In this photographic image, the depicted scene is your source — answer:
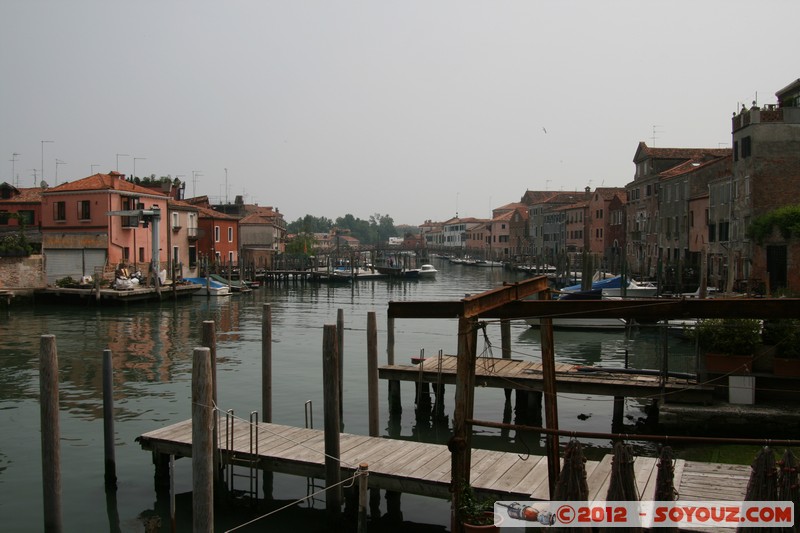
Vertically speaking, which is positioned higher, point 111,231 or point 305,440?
point 111,231

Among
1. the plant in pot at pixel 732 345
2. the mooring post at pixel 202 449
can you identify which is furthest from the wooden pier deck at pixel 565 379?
the mooring post at pixel 202 449

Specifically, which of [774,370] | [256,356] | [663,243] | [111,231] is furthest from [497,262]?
[774,370]

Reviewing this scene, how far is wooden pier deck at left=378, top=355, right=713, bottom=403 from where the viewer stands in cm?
1373

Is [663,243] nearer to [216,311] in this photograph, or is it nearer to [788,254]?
[788,254]

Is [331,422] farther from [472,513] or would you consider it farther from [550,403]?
[472,513]

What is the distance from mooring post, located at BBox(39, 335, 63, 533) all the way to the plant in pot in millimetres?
11196

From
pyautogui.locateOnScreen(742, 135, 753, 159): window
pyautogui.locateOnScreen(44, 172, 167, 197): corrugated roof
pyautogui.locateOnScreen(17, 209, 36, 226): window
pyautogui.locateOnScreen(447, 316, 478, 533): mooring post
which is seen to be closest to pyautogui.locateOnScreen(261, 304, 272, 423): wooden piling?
pyautogui.locateOnScreen(447, 316, 478, 533): mooring post

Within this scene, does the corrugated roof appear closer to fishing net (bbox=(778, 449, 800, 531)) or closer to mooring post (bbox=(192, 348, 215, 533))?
mooring post (bbox=(192, 348, 215, 533))

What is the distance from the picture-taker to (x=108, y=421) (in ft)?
36.7

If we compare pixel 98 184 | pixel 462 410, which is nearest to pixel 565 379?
pixel 462 410

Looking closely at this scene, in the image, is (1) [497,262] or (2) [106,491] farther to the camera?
(1) [497,262]

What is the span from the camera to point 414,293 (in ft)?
188

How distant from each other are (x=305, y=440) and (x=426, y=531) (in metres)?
2.28

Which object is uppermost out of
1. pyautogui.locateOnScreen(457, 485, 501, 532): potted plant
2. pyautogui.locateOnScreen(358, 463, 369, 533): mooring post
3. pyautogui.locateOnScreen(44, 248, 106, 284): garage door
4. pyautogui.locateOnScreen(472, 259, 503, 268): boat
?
pyautogui.locateOnScreen(44, 248, 106, 284): garage door
